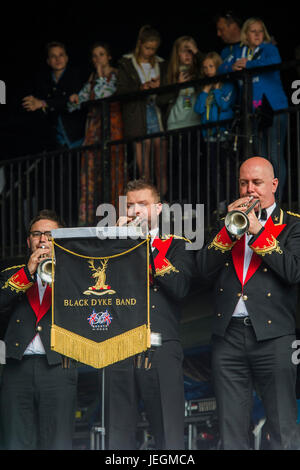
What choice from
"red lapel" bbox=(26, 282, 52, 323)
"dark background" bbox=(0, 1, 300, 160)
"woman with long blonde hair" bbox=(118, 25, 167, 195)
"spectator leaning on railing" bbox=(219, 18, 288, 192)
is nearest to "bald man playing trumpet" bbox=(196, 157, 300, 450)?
"red lapel" bbox=(26, 282, 52, 323)

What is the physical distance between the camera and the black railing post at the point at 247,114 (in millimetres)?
7074

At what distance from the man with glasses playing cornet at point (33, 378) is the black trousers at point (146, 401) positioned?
344mm

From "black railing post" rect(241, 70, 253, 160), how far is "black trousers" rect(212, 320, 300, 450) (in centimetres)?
219

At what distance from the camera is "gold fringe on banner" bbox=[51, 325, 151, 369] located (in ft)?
17.1

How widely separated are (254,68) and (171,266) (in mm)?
2391

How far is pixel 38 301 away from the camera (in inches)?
231

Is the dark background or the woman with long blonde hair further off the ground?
the dark background

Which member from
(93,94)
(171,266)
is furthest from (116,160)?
(171,266)

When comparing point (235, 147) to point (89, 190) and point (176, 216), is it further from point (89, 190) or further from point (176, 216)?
point (89, 190)

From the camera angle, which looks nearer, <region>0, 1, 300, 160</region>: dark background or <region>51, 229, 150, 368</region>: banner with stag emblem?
<region>51, 229, 150, 368</region>: banner with stag emblem

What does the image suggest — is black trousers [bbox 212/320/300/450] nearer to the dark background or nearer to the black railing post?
the black railing post

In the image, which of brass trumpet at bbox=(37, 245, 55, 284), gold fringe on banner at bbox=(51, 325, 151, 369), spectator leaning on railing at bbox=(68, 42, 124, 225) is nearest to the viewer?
gold fringe on banner at bbox=(51, 325, 151, 369)

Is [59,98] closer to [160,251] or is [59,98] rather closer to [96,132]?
[96,132]

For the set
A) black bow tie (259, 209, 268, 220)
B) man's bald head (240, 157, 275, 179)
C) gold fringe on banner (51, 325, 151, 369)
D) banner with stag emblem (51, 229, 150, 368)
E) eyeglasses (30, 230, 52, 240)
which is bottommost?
gold fringe on banner (51, 325, 151, 369)
